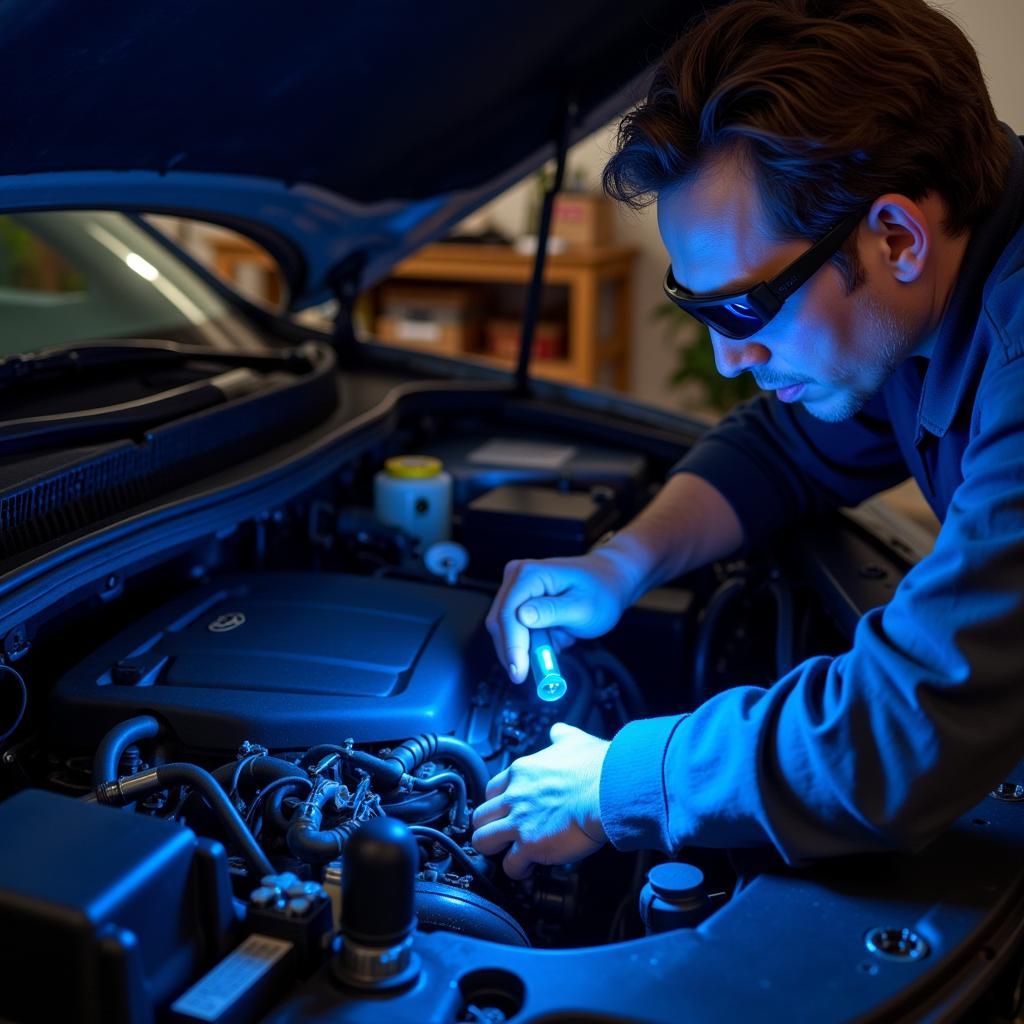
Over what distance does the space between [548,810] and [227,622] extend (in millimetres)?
410

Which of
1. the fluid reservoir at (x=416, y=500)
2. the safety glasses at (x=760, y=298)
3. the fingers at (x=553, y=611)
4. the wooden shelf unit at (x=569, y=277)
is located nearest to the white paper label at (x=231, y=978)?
the fingers at (x=553, y=611)

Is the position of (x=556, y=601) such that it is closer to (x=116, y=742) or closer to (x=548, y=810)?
(x=548, y=810)

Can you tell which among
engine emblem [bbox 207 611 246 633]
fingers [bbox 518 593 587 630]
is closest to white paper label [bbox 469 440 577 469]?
fingers [bbox 518 593 587 630]

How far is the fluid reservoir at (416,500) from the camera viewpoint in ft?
5.29

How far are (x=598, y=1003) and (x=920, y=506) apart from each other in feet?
3.96

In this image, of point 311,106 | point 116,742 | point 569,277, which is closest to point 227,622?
point 116,742

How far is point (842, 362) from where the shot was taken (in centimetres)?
108

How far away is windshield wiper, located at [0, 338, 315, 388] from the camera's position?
4.55ft

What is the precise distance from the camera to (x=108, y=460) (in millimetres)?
1250

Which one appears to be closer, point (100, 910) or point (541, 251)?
point (100, 910)

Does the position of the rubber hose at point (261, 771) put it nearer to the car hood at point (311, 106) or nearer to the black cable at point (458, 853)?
the black cable at point (458, 853)

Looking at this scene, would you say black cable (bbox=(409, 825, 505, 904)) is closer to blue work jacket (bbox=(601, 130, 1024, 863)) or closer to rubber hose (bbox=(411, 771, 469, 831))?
rubber hose (bbox=(411, 771, 469, 831))

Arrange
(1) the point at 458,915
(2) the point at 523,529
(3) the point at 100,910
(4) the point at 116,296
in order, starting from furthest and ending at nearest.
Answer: (4) the point at 116,296, (2) the point at 523,529, (1) the point at 458,915, (3) the point at 100,910

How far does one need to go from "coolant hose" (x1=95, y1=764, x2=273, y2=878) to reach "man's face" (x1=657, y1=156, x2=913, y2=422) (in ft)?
1.95
